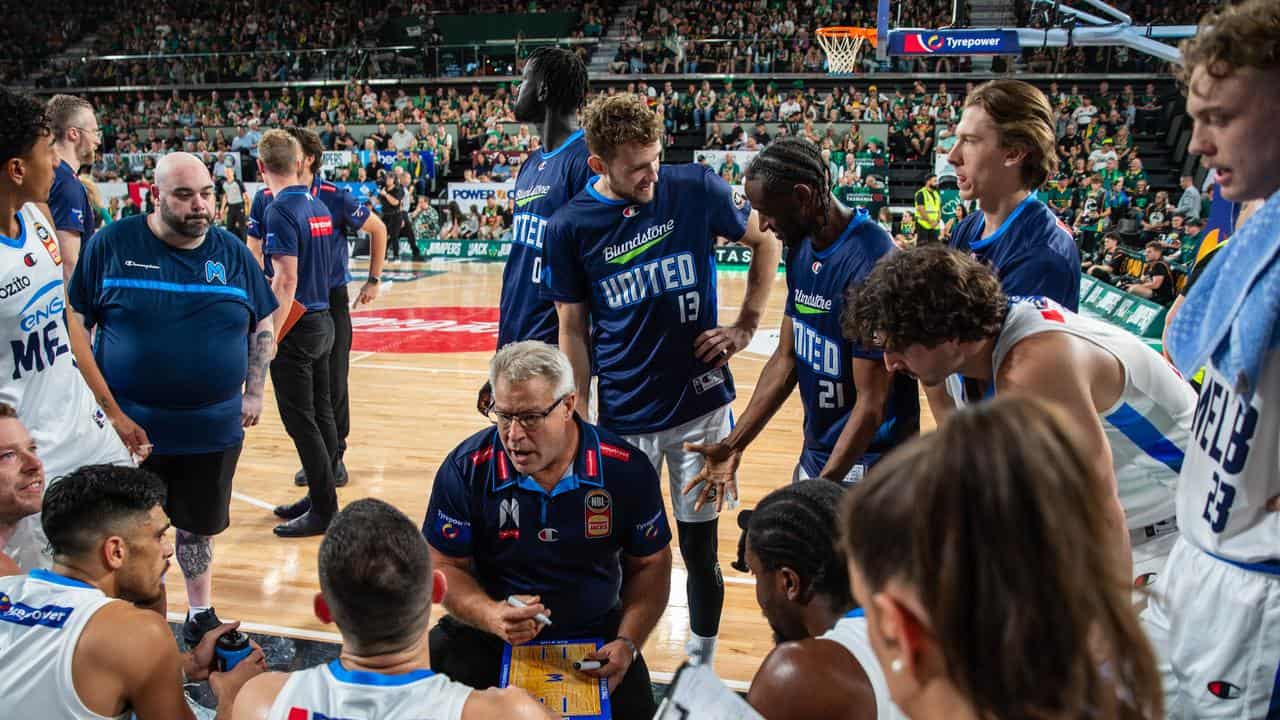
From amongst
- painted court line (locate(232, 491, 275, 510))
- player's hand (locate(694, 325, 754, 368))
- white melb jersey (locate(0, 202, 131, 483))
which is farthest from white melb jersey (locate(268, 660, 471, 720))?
painted court line (locate(232, 491, 275, 510))

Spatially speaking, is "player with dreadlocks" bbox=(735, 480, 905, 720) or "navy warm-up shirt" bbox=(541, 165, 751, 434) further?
"navy warm-up shirt" bbox=(541, 165, 751, 434)

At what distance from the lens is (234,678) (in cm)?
232

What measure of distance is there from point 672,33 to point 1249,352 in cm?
2564

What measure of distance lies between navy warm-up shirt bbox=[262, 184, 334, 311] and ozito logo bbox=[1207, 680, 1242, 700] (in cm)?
457

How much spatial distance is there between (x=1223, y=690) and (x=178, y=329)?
348cm

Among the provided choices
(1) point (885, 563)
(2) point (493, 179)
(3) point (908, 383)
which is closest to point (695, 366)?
(3) point (908, 383)

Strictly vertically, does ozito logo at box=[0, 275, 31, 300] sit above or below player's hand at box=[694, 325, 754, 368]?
above

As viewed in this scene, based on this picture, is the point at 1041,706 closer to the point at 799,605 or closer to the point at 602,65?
the point at 799,605

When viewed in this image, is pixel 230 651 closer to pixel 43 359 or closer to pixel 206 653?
pixel 206 653

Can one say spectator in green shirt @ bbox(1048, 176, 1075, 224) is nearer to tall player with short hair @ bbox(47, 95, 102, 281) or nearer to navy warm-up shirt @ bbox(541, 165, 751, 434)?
navy warm-up shirt @ bbox(541, 165, 751, 434)

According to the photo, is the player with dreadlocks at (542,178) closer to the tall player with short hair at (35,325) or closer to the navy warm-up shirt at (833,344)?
the navy warm-up shirt at (833,344)

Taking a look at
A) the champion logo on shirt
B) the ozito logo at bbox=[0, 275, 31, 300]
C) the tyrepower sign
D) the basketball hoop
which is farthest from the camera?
the basketball hoop

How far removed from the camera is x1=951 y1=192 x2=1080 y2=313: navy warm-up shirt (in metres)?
2.73

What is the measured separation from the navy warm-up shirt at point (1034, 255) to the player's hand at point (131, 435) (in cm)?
300
